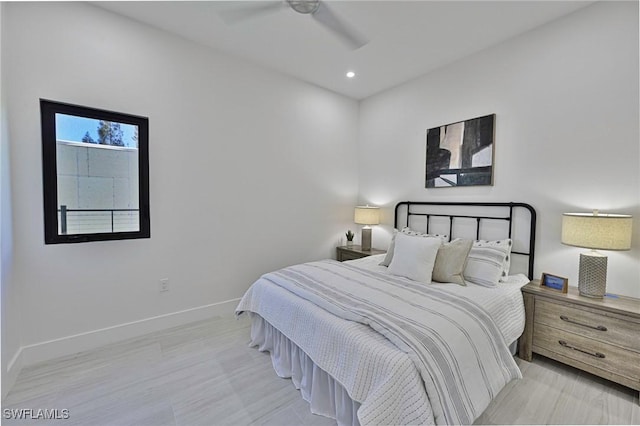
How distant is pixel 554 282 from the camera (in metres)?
2.19

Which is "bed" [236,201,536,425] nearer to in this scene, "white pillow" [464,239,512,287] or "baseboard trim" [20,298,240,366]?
"white pillow" [464,239,512,287]

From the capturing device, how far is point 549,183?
2.41 meters

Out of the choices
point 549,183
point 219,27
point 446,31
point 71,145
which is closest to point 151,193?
point 71,145

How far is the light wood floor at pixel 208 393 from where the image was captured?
5.27ft

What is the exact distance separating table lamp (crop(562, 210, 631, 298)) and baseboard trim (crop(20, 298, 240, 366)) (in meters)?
3.22

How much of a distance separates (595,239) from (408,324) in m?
1.55

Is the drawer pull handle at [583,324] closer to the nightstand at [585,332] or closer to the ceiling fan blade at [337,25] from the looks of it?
the nightstand at [585,332]

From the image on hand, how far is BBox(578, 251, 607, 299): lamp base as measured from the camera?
196 centimetres

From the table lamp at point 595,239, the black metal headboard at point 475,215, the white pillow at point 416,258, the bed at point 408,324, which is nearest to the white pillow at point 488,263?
the bed at point 408,324

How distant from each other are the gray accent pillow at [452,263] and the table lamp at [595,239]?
693 mm

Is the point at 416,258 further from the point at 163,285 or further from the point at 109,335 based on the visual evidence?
the point at 109,335

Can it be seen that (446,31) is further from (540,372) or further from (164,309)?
(164,309)

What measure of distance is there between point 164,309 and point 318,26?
3.07 meters

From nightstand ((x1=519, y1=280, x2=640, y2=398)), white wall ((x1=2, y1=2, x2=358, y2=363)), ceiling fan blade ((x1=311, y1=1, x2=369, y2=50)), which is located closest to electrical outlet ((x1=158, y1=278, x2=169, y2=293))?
white wall ((x1=2, y1=2, x2=358, y2=363))
